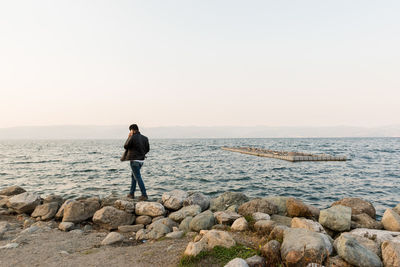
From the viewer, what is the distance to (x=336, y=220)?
5.94 meters

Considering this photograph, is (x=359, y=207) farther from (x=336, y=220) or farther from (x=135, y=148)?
(x=135, y=148)

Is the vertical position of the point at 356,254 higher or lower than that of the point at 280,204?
higher

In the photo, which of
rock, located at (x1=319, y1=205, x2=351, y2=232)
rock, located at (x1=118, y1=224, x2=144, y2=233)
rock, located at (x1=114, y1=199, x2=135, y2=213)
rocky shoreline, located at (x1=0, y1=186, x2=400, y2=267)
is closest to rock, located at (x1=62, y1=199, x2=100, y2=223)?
rocky shoreline, located at (x1=0, y1=186, x2=400, y2=267)

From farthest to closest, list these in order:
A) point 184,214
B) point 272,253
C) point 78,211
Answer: point 78,211 → point 184,214 → point 272,253

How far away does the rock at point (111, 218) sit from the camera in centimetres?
697

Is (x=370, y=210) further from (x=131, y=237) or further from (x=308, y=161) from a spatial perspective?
(x=308, y=161)

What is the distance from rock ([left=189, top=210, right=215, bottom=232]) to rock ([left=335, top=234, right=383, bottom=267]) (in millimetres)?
3016

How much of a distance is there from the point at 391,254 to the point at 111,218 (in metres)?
6.88

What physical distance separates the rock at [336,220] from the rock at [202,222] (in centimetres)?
299

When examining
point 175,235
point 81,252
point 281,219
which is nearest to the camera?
point 81,252

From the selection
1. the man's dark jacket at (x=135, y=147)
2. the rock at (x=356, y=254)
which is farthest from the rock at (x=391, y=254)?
the man's dark jacket at (x=135, y=147)

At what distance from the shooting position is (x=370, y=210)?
7715 mm

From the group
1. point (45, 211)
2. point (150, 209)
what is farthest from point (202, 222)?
point (45, 211)

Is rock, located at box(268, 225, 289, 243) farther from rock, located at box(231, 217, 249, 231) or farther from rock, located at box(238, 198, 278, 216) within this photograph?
rock, located at box(238, 198, 278, 216)
